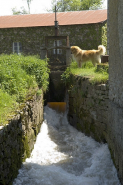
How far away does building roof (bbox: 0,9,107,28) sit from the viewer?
19547mm

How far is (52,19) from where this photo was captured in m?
21.0

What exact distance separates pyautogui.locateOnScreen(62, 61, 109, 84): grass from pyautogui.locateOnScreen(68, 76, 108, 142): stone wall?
0.20 meters

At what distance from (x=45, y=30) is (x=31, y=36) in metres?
1.14

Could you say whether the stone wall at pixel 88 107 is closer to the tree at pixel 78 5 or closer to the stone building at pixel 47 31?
the stone building at pixel 47 31

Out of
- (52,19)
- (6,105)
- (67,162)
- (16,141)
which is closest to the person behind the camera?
(16,141)

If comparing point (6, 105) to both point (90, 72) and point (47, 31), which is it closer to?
point (90, 72)

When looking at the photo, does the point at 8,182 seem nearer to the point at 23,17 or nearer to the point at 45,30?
the point at 45,30

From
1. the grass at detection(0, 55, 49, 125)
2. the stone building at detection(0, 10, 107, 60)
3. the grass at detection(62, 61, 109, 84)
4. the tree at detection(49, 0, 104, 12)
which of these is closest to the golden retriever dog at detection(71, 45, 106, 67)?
the grass at detection(62, 61, 109, 84)

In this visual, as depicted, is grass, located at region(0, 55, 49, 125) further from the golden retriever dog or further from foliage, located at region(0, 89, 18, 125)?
the golden retriever dog

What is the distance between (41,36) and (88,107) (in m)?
11.9

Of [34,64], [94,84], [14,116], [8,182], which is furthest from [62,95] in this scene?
[8,182]

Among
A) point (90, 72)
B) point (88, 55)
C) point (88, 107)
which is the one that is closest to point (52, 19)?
point (88, 55)

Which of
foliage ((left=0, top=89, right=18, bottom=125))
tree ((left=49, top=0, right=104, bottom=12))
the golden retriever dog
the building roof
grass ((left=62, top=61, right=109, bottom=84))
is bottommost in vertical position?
foliage ((left=0, top=89, right=18, bottom=125))

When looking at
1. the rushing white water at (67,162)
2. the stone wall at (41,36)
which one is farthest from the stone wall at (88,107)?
the stone wall at (41,36)
